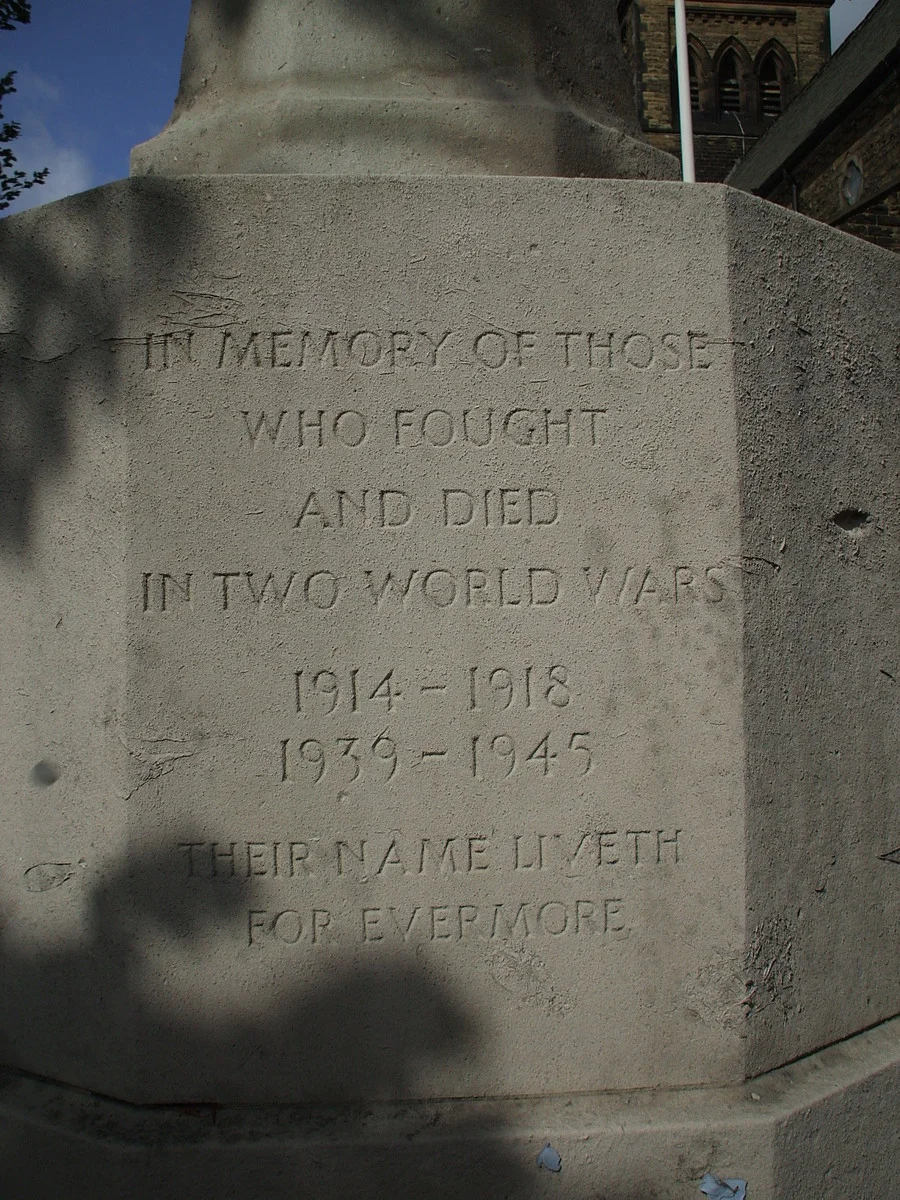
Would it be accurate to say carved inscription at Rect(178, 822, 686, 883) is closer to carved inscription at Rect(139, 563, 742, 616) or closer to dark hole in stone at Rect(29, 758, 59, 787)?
dark hole in stone at Rect(29, 758, 59, 787)

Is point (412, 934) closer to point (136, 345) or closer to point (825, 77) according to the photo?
point (136, 345)

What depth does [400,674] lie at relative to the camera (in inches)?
82.7

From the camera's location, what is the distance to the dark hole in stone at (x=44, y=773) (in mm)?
2127

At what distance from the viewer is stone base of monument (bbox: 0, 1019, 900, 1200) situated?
1.95m

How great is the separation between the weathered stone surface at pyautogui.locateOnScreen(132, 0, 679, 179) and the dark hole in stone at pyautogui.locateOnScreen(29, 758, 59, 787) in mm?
1497

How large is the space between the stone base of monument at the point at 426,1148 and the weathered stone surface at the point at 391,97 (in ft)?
7.09

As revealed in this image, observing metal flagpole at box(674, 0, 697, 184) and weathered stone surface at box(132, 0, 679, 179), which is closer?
weathered stone surface at box(132, 0, 679, 179)

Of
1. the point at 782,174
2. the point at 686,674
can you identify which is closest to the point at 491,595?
the point at 686,674

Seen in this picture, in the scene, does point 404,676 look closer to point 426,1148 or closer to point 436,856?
point 436,856

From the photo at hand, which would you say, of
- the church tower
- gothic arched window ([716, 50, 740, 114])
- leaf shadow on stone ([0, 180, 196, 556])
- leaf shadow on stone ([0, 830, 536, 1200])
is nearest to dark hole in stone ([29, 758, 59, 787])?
leaf shadow on stone ([0, 830, 536, 1200])

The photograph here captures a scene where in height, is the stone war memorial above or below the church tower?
below

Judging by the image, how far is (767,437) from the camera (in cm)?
220

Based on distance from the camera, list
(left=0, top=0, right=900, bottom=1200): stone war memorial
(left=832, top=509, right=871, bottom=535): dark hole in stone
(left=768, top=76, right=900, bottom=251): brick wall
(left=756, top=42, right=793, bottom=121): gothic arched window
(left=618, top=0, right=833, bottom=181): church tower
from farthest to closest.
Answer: (left=756, top=42, right=793, bottom=121): gothic arched window → (left=618, top=0, right=833, bottom=181): church tower → (left=768, top=76, right=900, bottom=251): brick wall → (left=832, top=509, right=871, bottom=535): dark hole in stone → (left=0, top=0, right=900, bottom=1200): stone war memorial

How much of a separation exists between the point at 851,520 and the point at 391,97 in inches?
61.3
